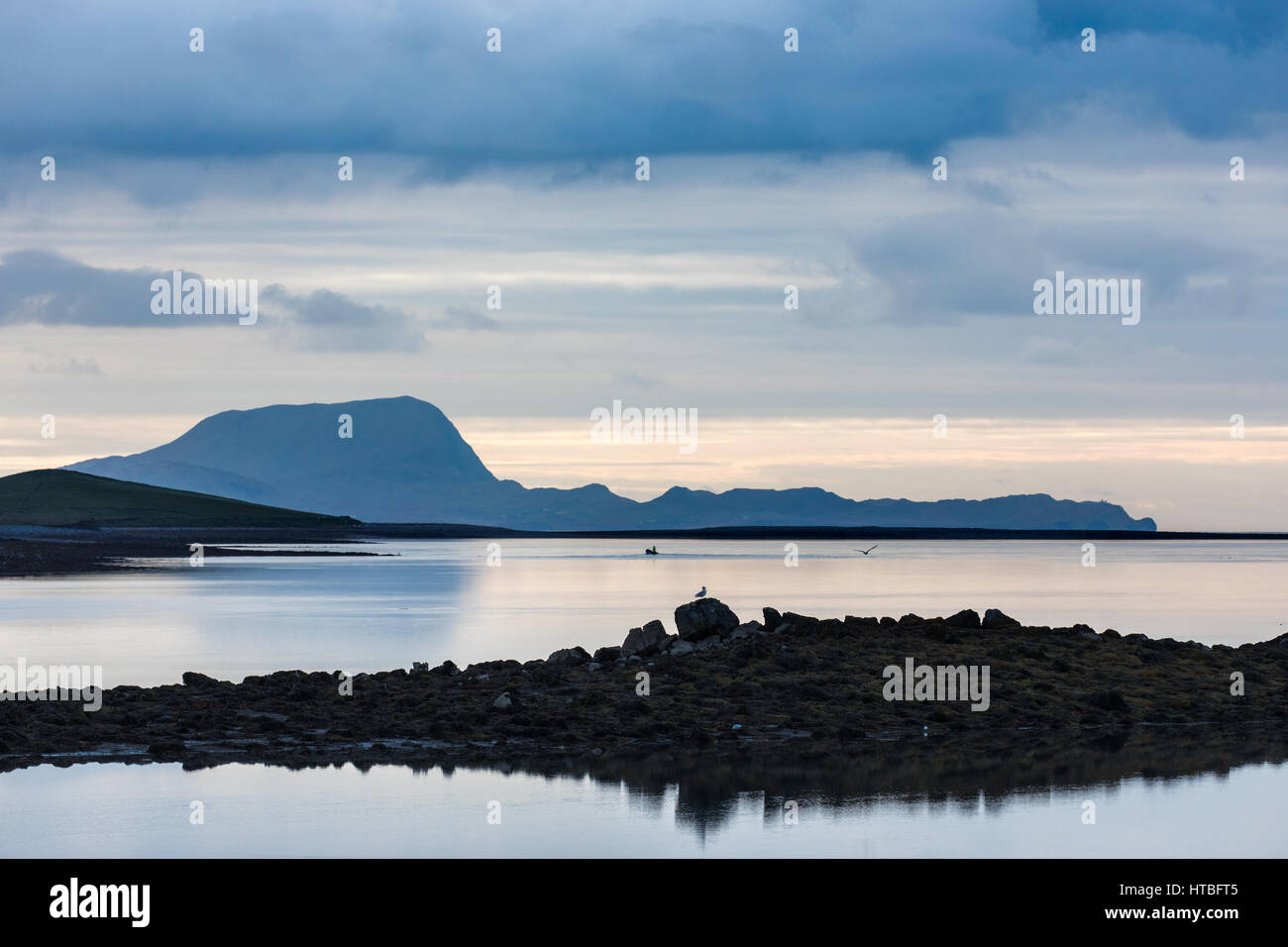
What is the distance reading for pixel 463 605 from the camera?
221ft

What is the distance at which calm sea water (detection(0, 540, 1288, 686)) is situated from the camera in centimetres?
4263

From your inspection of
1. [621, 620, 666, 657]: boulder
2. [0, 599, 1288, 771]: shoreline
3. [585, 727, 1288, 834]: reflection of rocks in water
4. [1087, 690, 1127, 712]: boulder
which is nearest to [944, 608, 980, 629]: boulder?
[0, 599, 1288, 771]: shoreline

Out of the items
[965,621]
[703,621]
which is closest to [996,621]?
[965,621]

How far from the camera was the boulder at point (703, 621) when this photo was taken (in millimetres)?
34594

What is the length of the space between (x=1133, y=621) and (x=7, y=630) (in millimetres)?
41127

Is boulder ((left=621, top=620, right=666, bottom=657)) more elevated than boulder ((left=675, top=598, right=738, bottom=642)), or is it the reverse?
boulder ((left=675, top=598, right=738, bottom=642))

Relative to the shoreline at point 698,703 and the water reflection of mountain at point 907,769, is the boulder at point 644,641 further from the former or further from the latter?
the water reflection of mountain at point 907,769

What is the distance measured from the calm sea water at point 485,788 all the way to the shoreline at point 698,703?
2203 millimetres

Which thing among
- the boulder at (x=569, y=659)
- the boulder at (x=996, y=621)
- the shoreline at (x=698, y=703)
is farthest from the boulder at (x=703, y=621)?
the boulder at (x=996, y=621)

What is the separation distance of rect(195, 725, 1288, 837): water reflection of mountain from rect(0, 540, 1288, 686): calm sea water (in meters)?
15.9

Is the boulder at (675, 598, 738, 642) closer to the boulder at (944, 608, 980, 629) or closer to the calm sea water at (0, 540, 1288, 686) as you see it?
the boulder at (944, 608, 980, 629)
